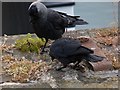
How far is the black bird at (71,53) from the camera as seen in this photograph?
4.21m

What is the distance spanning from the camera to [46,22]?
5.18 metres

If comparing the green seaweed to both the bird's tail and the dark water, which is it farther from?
the dark water

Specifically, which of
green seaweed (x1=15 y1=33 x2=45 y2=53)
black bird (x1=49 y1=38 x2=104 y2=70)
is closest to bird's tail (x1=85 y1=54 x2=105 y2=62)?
black bird (x1=49 y1=38 x2=104 y2=70)

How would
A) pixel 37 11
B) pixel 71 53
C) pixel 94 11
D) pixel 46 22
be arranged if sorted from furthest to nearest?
1. pixel 94 11
2. pixel 46 22
3. pixel 37 11
4. pixel 71 53

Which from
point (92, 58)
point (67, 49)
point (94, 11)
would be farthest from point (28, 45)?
point (94, 11)

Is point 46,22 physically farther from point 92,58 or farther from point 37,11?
point 92,58

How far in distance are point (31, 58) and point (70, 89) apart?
1011 millimetres

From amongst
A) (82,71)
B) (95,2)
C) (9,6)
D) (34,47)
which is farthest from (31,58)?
(95,2)

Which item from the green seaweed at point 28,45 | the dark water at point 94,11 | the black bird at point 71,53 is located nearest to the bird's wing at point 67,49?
the black bird at point 71,53

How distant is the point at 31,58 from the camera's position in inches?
191

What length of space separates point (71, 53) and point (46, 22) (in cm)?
107

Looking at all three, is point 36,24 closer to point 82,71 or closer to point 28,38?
point 28,38

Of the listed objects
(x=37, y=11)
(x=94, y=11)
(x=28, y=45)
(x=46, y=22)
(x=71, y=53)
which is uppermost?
(x=37, y=11)

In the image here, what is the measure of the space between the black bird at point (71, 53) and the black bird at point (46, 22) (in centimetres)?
78
